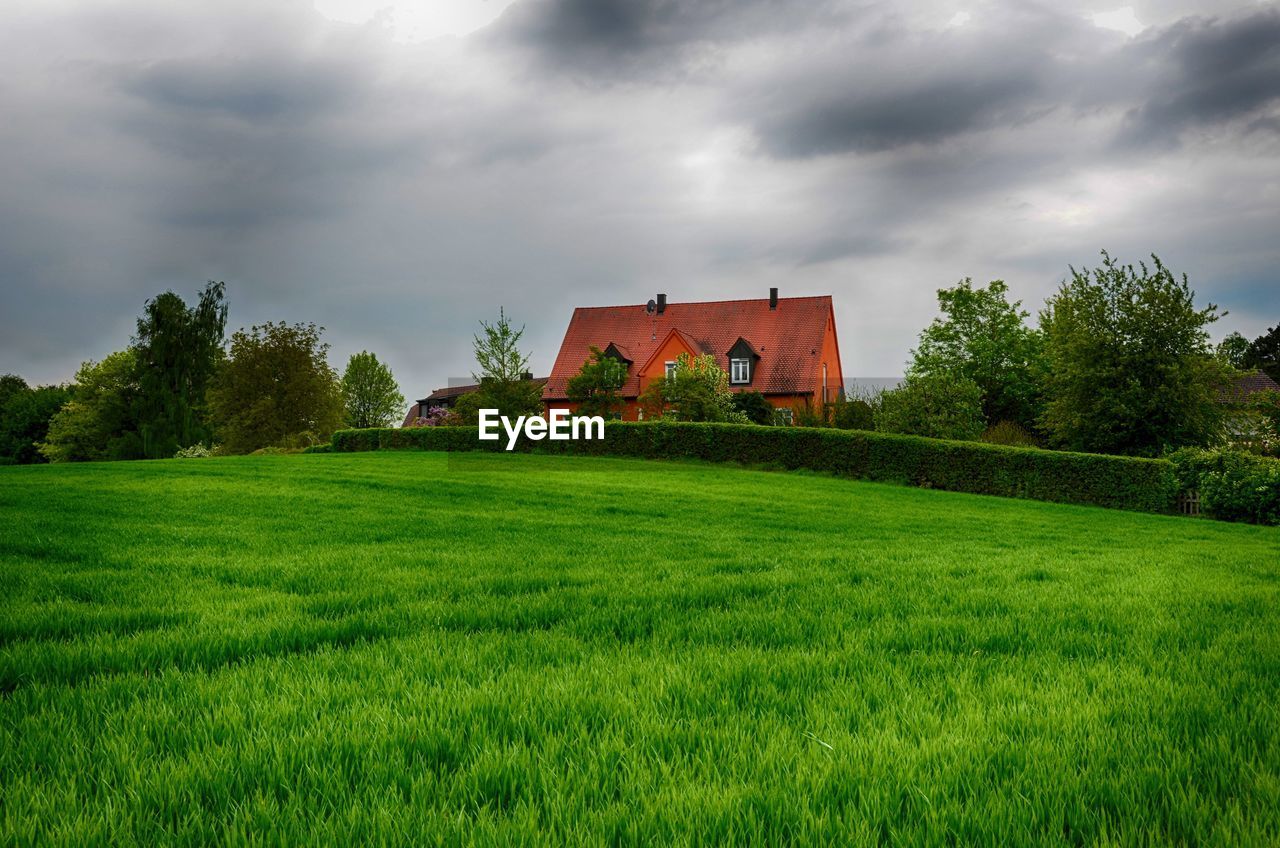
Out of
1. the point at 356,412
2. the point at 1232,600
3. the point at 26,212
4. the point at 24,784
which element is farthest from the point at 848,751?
the point at 356,412

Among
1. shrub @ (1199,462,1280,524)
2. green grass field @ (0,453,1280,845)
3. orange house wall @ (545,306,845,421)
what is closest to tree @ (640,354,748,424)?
orange house wall @ (545,306,845,421)

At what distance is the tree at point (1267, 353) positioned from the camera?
74.2 meters

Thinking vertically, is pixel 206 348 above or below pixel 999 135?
below

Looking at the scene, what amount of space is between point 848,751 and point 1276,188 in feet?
140

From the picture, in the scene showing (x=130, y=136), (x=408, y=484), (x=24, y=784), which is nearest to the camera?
(x=24, y=784)

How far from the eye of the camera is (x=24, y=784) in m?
2.21

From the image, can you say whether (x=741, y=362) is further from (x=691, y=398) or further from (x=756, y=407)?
(x=691, y=398)

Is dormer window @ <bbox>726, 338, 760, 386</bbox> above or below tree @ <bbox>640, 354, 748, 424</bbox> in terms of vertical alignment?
above

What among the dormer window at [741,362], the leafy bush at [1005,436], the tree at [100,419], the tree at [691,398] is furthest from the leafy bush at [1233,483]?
the tree at [100,419]

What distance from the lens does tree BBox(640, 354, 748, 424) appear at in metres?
38.5

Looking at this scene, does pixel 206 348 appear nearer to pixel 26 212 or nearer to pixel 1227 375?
pixel 26 212

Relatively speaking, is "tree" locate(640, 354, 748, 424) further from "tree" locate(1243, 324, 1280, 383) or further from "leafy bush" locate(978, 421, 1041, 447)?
"tree" locate(1243, 324, 1280, 383)

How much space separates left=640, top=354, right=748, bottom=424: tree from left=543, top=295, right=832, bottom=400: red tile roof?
961cm

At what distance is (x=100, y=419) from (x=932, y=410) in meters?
70.6
